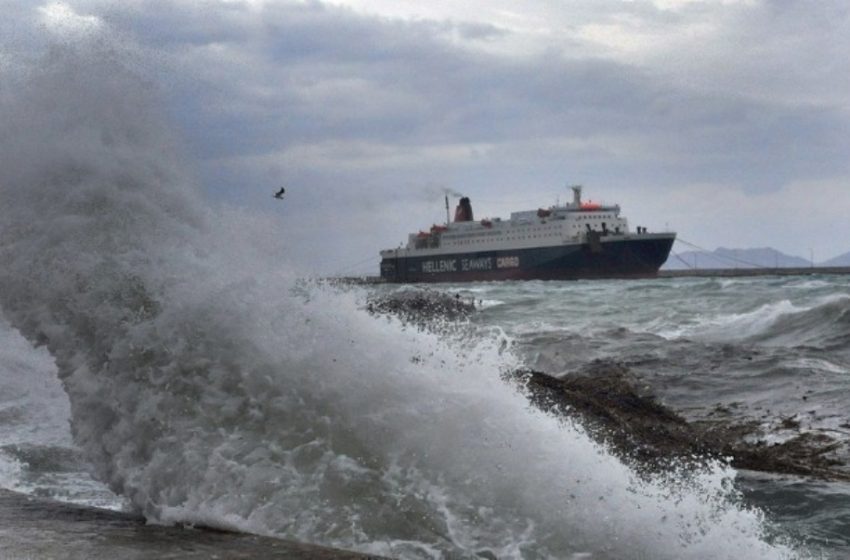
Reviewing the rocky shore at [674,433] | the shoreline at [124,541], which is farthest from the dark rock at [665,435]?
the shoreline at [124,541]

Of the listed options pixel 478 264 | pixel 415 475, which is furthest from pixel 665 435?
pixel 478 264

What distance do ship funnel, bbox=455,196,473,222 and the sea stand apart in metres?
92.7

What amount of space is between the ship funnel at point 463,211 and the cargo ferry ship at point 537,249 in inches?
258

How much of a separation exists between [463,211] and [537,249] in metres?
20.5

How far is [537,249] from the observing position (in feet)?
268

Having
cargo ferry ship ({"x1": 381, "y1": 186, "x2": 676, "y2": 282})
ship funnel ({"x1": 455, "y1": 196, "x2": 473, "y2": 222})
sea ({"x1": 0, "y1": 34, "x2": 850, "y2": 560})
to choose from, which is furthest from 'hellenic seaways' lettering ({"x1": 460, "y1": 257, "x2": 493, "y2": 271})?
sea ({"x1": 0, "y1": 34, "x2": 850, "y2": 560})

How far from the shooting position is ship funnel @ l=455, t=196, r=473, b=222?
328 feet

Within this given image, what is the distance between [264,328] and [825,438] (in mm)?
7469

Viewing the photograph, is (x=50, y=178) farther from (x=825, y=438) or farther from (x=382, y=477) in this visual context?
(x=825, y=438)

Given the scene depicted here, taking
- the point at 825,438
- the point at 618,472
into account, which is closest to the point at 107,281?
the point at 618,472

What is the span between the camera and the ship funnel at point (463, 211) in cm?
10006

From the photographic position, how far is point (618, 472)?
18.3 ft

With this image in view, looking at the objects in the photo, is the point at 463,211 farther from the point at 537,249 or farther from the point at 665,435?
the point at 665,435

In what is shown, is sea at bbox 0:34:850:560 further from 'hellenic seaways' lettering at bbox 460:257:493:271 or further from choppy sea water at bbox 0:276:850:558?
'hellenic seaways' lettering at bbox 460:257:493:271
